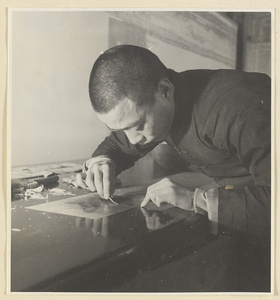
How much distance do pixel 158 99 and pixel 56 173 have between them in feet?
1.34

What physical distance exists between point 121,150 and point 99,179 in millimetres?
122

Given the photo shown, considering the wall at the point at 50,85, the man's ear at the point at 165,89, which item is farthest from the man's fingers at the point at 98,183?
the man's ear at the point at 165,89

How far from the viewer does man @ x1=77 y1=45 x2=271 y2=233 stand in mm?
1214

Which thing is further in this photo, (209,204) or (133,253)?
(209,204)

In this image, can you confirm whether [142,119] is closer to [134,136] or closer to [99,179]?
[134,136]

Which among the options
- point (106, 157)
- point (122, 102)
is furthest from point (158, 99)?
point (106, 157)

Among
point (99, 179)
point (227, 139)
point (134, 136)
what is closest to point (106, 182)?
point (99, 179)

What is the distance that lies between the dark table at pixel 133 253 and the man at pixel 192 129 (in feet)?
0.16

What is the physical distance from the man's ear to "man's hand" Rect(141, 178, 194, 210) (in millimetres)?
281

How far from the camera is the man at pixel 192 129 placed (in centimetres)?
121

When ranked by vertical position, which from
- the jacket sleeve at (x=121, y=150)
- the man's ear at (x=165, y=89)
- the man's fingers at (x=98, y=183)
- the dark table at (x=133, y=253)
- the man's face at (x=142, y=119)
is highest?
the man's ear at (x=165, y=89)

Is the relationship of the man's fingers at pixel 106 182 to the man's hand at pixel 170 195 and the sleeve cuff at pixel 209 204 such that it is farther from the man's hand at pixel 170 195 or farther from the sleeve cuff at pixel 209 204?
the sleeve cuff at pixel 209 204

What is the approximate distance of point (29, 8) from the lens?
125cm

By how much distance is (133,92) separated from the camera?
1.22m
